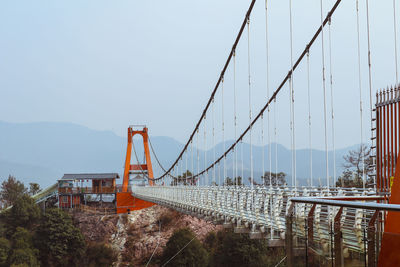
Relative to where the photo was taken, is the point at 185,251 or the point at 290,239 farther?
the point at 185,251

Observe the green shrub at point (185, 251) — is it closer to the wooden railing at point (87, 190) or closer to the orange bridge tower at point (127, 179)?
the orange bridge tower at point (127, 179)

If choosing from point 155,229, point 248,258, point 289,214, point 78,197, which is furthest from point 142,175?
point 289,214

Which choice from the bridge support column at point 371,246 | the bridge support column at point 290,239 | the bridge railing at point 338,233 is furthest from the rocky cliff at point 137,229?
the bridge support column at point 371,246

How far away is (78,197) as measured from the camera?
54.7 meters

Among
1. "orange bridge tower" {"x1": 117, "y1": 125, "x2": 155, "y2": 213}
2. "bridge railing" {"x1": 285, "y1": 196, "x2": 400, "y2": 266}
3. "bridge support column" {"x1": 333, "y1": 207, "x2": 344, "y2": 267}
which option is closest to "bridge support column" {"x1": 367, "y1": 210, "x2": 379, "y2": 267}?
"bridge railing" {"x1": 285, "y1": 196, "x2": 400, "y2": 266}

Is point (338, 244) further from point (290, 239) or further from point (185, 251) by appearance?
point (185, 251)

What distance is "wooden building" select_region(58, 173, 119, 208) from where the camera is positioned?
54.6 m

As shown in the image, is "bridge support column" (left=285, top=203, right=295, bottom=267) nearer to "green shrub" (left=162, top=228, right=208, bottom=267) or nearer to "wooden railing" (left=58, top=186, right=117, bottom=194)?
"green shrub" (left=162, top=228, right=208, bottom=267)

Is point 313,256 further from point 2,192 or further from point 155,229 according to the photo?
point 2,192

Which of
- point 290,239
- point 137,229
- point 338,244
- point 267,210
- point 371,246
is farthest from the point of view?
point 137,229

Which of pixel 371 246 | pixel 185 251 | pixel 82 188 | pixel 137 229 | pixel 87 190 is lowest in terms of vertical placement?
pixel 185 251

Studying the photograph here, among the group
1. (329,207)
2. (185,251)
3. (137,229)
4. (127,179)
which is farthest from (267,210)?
(127,179)

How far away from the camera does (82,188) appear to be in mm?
55562

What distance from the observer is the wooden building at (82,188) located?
54.6 meters
